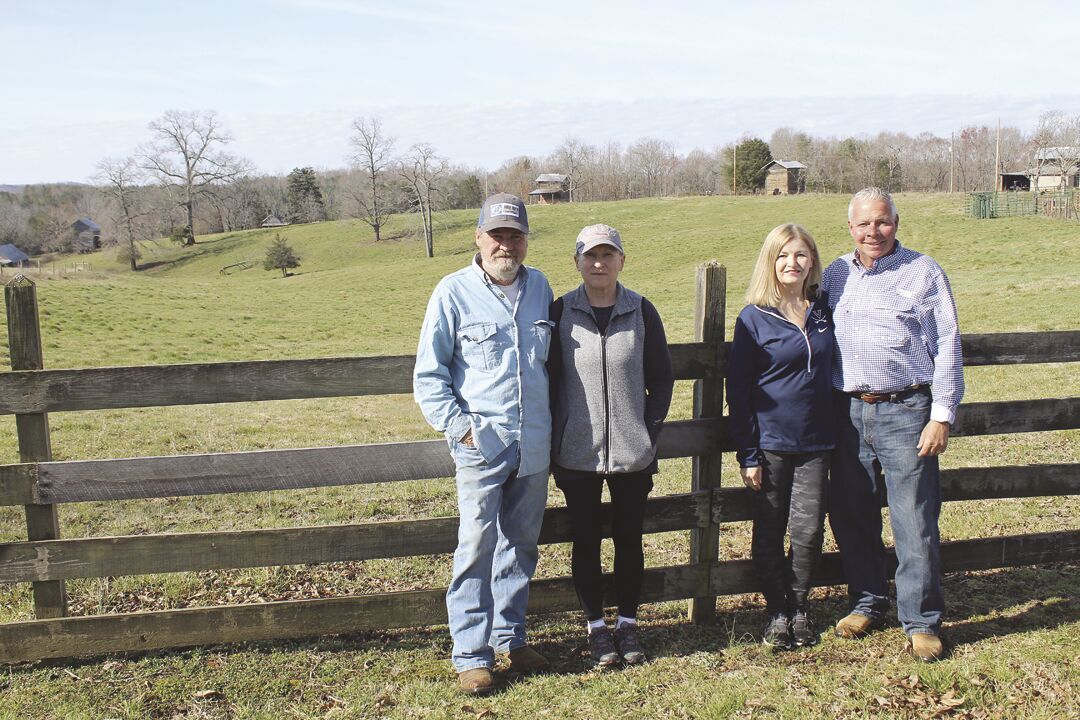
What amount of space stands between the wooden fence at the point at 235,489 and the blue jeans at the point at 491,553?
0.92 feet

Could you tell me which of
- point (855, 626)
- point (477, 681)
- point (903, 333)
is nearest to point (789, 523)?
point (855, 626)

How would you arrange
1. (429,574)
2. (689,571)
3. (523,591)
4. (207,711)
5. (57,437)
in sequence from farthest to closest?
1. (57,437)
2. (429,574)
3. (689,571)
4. (523,591)
5. (207,711)

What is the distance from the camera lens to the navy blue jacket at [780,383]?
4301mm

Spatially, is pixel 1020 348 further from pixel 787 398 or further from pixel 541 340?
pixel 541 340

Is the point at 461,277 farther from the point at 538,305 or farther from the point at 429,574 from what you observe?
the point at 429,574

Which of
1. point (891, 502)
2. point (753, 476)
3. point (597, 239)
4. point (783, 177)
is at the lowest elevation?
point (891, 502)

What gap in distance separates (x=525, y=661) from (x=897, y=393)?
7.71 feet

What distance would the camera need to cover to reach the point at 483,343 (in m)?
4.01

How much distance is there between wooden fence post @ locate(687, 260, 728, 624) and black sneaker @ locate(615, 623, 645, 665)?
546mm

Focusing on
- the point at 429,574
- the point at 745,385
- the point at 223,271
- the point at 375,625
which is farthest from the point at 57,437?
the point at 223,271

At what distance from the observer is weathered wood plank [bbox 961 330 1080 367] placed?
472 cm

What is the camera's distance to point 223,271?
72875mm

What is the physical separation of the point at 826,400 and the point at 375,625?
2.66 metres

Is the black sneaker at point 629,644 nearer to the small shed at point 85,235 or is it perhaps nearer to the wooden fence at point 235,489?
the wooden fence at point 235,489
